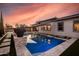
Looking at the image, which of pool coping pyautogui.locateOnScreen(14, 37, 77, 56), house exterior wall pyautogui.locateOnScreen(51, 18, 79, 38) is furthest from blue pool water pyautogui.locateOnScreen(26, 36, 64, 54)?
house exterior wall pyautogui.locateOnScreen(51, 18, 79, 38)

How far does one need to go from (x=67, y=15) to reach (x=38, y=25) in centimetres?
63

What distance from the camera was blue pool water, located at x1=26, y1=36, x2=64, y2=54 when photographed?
2.85 meters

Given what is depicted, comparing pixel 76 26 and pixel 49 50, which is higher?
pixel 76 26

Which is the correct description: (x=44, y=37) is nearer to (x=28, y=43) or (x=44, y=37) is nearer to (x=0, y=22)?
(x=28, y=43)

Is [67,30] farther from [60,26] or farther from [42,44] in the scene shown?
[42,44]

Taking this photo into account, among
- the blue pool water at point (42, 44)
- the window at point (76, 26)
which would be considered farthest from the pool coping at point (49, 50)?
the window at point (76, 26)

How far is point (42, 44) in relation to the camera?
9.59 ft

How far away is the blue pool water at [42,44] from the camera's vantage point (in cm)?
285

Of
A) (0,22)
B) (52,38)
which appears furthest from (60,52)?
(0,22)

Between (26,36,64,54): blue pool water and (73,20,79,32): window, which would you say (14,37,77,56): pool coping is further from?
(73,20,79,32): window

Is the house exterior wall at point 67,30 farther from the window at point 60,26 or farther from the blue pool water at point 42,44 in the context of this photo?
the blue pool water at point 42,44

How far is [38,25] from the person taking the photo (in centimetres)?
296

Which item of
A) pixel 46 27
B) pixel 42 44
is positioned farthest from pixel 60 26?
pixel 42 44

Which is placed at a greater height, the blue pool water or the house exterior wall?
the house exterior wall
